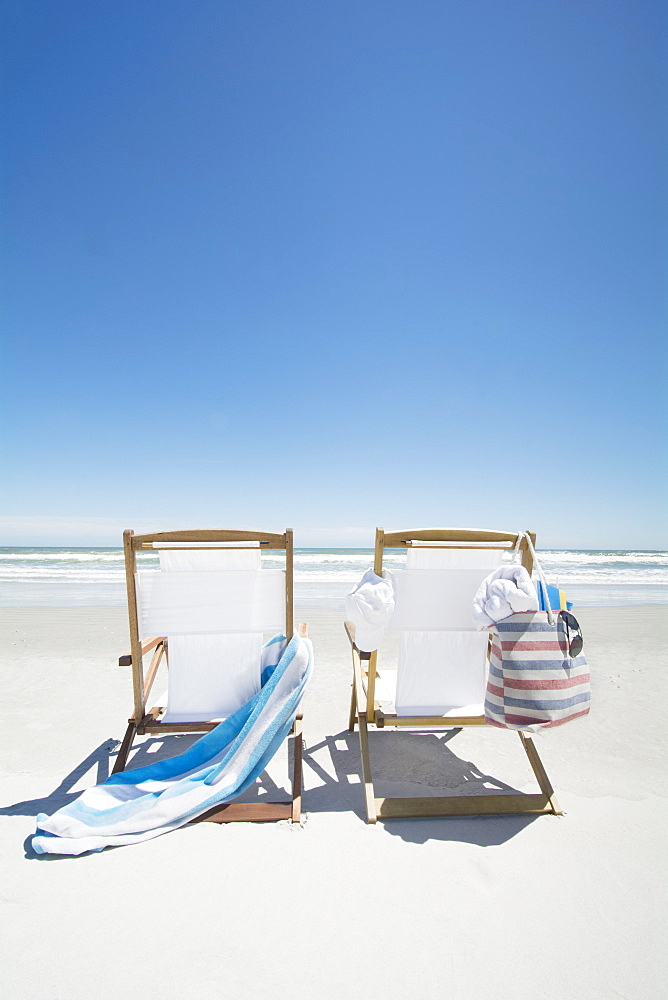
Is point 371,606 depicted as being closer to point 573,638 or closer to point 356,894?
point 573,638

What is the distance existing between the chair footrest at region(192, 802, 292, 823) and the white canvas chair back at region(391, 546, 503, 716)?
79cm

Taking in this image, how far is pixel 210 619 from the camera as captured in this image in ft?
8.91

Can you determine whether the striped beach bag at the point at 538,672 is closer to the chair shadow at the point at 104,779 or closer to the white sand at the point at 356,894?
the white sand at the point at 356,894

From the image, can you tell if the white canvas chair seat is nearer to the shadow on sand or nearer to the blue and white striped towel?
the shadow on sand

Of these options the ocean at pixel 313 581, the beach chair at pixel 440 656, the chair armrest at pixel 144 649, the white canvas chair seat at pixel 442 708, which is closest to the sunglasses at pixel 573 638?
the beach chair at pixel 440 656

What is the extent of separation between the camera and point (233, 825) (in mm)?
2379

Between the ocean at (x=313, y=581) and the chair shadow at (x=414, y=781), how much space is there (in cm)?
303

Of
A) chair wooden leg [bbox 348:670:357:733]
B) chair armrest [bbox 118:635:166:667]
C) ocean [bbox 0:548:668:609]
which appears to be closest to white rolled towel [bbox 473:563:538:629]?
chair wooden leg [bbox 348:670:357:733]

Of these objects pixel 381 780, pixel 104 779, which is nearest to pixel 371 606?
pixel 381 780

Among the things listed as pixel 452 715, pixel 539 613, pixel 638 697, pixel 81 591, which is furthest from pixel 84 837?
pixel 81 591

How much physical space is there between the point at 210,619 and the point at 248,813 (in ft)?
3.05

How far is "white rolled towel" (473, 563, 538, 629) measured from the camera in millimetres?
2316

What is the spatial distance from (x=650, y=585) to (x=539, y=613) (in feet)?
48.2

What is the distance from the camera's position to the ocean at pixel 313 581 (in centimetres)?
1002
